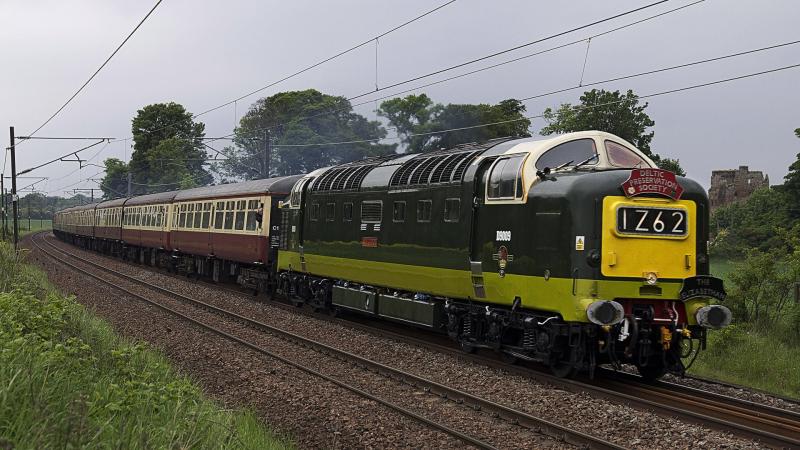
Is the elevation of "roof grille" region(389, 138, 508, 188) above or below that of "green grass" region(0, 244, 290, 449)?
above

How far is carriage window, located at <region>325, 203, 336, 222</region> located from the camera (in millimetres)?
19711

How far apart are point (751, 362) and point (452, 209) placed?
19.3ft

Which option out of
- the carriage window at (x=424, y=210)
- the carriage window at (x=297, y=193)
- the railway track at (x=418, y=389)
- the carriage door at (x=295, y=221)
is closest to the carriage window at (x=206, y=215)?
the carriage door at (x=295, y=221)

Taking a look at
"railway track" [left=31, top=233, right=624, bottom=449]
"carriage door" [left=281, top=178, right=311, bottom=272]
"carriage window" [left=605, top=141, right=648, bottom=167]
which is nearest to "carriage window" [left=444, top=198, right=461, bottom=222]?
"carriage window" [left=605, top=141, right=648, bottom=167]

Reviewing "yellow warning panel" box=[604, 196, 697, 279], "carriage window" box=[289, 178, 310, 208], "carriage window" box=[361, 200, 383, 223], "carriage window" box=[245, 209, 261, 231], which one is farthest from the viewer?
"carriage window" box=[245, 209, 261, 231]

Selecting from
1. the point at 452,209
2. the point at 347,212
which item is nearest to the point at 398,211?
the point at 452,209

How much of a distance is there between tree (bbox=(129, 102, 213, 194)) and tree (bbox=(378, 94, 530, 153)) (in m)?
20.8

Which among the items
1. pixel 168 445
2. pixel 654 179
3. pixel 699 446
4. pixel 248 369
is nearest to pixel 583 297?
pixel 654 179

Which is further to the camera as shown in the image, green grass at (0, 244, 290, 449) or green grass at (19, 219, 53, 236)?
green grass at (19, 219, 53, 236)

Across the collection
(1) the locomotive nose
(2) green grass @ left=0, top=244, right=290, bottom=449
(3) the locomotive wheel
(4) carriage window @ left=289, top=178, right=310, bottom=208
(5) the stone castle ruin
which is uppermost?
(5) the stone castle ruin

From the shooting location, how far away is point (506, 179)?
1306cm

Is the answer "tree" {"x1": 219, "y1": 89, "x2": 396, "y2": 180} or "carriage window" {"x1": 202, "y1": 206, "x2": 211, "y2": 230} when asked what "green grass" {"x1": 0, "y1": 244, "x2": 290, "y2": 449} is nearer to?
"carriage window" {"x1": 202, "y1": 206, "x2": 211, "y2": 230}

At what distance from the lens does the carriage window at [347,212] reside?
18.8m

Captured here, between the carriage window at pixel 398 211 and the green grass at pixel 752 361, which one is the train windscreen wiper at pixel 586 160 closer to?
the green grass at pixel 752 361
